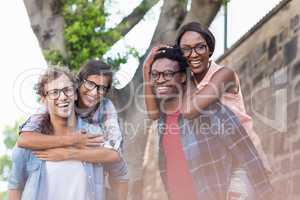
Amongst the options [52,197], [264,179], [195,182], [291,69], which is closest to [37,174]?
[52,197]

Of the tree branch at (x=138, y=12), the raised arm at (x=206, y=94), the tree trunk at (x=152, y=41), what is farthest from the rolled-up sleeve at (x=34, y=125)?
the tree branch at (x=138, y=12)

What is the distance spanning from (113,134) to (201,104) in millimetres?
459

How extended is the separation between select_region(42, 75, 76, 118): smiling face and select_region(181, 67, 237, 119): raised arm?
56 centimetres

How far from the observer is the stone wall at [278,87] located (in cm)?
613

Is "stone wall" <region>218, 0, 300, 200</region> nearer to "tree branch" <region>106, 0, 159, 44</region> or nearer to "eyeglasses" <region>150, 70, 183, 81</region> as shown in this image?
"tree branch" <region>106, 0, 159, 44</region>

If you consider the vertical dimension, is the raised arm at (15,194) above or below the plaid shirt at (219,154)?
below

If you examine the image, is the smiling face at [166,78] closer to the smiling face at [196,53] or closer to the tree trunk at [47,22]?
the smiling face at [196,53]

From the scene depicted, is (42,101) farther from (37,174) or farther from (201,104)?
(201,104)

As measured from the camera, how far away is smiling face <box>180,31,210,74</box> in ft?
12.2

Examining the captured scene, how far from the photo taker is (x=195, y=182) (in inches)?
143

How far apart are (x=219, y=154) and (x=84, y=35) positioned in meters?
2.93

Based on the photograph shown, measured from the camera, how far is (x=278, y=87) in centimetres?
660

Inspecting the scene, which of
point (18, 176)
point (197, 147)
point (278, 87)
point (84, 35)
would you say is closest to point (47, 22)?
point (84, 35)

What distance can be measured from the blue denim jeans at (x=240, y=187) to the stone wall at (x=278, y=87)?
2.17 metres
